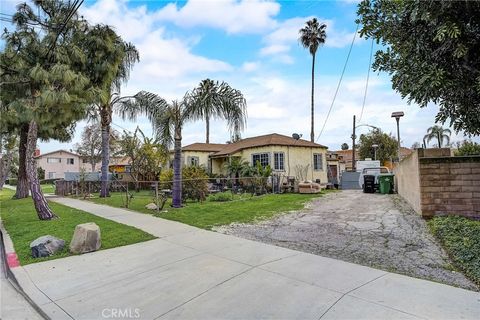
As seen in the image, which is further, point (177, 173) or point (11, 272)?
point (177, 173)

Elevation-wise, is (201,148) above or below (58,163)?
below

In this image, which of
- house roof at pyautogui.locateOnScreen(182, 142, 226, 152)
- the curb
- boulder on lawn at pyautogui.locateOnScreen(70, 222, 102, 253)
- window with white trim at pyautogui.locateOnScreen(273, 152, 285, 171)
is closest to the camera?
the curb

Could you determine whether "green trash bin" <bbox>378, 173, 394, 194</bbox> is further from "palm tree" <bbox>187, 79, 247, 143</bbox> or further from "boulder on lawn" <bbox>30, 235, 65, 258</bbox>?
"boulder on lawn" <bbox>30, 235, 65, 258</bbox>

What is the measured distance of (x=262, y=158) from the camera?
2120 centimetres

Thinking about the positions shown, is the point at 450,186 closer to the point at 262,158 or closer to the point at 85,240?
the point at 85,240

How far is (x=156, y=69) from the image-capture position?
13.4 metres

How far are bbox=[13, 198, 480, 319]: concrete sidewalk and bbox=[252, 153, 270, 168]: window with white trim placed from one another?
15.1 metres

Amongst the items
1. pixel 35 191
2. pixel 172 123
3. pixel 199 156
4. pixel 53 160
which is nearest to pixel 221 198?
pixel 172 123

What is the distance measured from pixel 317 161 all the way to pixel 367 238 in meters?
16.4

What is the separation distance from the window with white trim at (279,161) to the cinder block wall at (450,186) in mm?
12150

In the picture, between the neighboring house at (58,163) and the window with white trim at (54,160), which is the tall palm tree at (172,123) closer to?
the neighboring house at (58,163)

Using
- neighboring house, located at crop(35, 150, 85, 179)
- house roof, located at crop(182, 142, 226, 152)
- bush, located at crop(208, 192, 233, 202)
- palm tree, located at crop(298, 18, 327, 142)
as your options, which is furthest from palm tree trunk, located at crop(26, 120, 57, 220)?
neighboring house, located at crop(35, 150, 85, 179)

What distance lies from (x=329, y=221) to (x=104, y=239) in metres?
5.97

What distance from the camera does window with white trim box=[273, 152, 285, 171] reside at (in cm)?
2058
